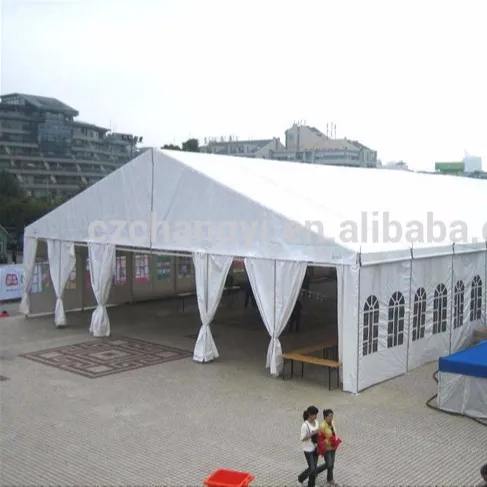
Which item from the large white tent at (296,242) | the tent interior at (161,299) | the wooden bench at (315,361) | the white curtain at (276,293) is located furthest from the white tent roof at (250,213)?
the tent interior at (161,299)

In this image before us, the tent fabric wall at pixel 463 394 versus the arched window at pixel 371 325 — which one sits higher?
the arched window at pixel 371 325

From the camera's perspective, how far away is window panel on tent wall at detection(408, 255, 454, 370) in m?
12.4

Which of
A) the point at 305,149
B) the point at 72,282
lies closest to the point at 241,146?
the point at 305,149

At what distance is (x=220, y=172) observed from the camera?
44.6ft

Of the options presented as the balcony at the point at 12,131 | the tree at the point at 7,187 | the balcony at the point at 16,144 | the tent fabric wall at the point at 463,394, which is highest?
the balcony at the point at 12,131

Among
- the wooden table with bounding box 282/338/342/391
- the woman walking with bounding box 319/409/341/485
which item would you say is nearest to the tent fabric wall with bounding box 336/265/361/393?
the wooden table with bounding box 282/338/342/391

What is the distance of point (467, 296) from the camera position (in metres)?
14.3

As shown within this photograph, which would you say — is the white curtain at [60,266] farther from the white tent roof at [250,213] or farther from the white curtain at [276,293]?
the white curtain at [276,293]

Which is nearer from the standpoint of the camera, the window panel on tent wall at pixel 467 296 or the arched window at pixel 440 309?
the arched window at pixel 440 309

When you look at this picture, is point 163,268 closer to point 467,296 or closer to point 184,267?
point 184,267

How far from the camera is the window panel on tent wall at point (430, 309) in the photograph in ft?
40.7

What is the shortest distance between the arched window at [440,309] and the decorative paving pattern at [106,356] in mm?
Result: 5095

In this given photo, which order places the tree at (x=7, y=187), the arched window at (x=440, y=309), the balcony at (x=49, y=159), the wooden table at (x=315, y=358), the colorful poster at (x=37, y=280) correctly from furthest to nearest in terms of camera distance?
the balcony at (x=49, y=159)
the tree at (x=7, y=187)
the colorful poster at (x=37, y=280)
the arched window at (x=440, y=309)
the wooden table at (x=315, y=358)

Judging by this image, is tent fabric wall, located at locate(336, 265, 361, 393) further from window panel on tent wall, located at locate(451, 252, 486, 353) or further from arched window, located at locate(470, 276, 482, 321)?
arched window, located at locate(470, 276, 482, 321)
